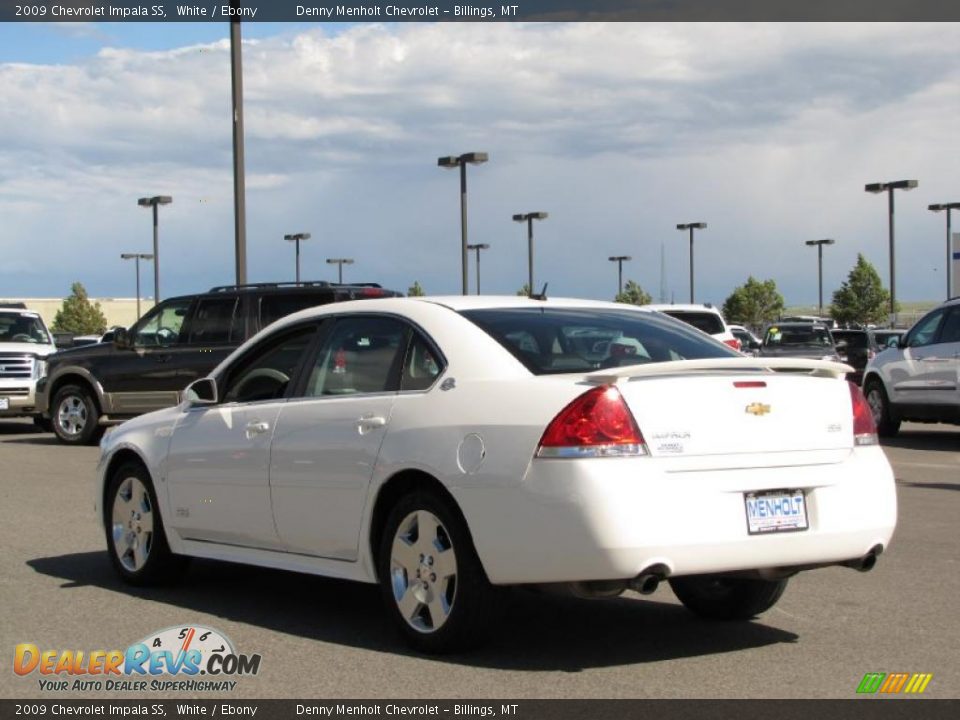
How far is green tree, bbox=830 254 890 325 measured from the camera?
92.0 meters

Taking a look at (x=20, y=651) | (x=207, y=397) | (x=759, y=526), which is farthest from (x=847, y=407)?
(x=20, y=651)

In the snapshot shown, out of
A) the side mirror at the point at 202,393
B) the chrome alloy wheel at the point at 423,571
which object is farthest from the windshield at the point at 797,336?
the chrome alloy wheel at the point at 423,571

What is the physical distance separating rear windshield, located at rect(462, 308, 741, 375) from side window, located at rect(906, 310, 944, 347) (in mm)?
12835

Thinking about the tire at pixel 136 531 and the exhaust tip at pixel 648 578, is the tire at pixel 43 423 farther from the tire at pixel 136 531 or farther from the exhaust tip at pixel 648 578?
the exhaust tip at pixel 648 578

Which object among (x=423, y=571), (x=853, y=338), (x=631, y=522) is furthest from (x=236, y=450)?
(x=853, y=338)

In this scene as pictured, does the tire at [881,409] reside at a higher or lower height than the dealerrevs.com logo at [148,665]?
higher

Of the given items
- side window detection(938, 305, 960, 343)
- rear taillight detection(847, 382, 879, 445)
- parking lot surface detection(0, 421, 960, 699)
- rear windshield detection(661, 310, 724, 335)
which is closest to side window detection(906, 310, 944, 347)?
side window detection(938, 305, 960, 343)

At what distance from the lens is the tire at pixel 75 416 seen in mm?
19922

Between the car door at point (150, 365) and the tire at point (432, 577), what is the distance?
12.9 m

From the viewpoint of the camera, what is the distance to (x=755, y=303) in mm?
106438

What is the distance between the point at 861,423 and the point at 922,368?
13.2 m

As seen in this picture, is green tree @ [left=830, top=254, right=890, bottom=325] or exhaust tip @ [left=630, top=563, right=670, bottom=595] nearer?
exhaust tip @ [left=630, top=563, right=670, bottom=595]

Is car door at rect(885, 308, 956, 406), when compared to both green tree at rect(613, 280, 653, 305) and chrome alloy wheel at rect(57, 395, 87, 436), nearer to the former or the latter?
chrome alloy wheel at rect(57, 395, 87, 436)

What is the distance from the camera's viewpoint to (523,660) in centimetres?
632
